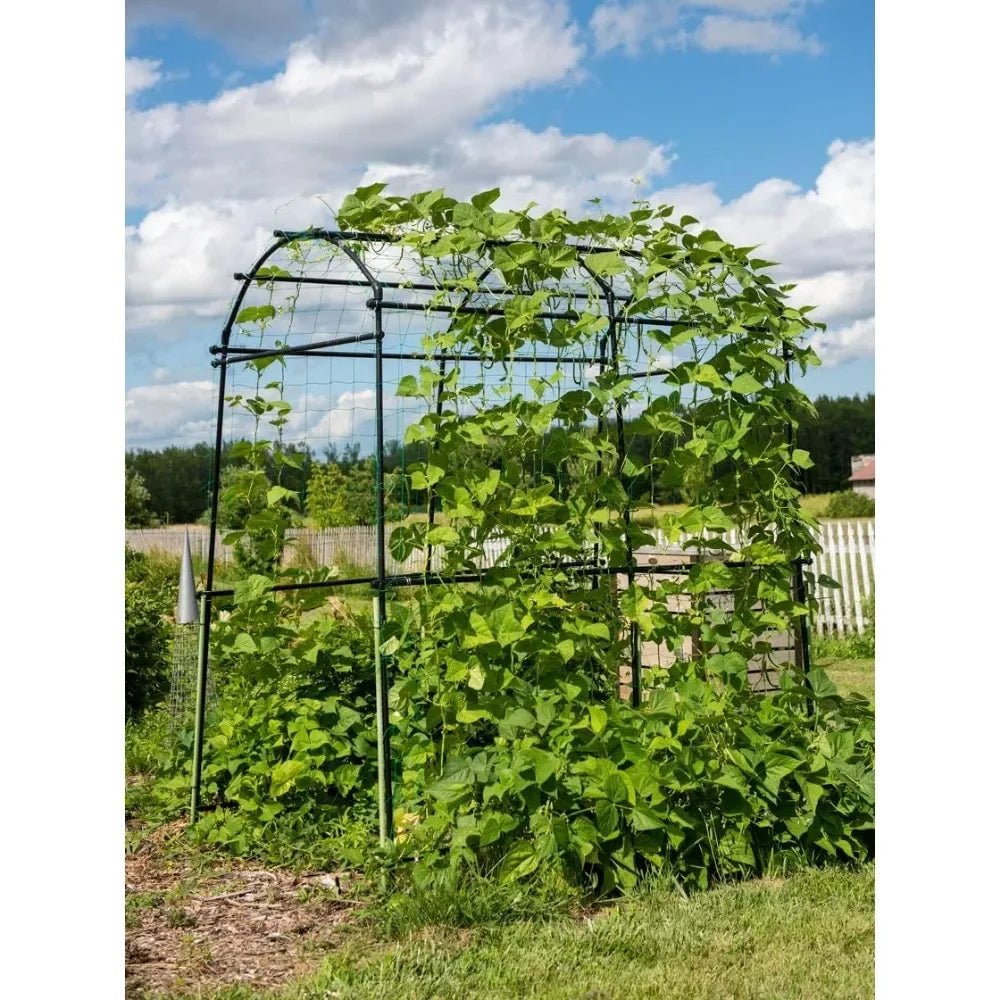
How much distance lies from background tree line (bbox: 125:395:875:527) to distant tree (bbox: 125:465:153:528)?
1 centimetres

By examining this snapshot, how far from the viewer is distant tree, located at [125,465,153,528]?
11.9 metres

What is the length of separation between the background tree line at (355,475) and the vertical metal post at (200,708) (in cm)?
56

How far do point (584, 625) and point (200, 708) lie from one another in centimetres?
172

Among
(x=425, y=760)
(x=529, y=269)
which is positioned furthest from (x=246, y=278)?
(x=425, y=760)

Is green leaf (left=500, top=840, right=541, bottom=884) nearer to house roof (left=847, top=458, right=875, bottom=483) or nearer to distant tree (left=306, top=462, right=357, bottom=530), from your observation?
distant tree (left=306, top=462, right=357, bottom=530)

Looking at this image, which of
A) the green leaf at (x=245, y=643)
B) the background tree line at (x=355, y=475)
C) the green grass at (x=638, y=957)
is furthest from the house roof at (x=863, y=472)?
the green grass at (x=638, y=957)

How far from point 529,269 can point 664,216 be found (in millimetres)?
641

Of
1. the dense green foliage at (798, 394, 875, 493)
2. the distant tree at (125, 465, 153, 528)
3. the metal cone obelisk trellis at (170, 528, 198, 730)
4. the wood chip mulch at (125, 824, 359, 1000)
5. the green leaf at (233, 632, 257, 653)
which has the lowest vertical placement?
the wood chip mulch at (125, 824, 359, 1000)

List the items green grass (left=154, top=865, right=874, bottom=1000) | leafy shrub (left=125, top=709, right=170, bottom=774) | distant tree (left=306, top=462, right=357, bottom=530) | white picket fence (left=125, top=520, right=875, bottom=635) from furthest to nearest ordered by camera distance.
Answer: white picket fence (left=125, top=520, right=875, bottom=635) < distant tree (left=306, top=462, right=357, bottom=530) < leafy shrub (left=125, top=709, right=170, bottom=774) < green grass (left=154, top=865, right=874, bottom=1000)

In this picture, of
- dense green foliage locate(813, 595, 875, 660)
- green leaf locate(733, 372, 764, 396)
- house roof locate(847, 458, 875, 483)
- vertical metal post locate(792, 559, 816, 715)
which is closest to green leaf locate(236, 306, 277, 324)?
green leaf locate(733, 372, 764, 396)

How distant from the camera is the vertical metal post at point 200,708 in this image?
4672 mm

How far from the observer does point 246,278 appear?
4.69 m

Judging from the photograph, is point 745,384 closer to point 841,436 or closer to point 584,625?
point 584,625

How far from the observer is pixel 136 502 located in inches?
472
